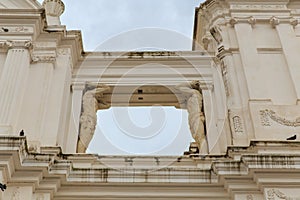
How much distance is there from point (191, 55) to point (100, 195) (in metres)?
5.49

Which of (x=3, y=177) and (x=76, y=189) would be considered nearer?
(x=3, y=177)

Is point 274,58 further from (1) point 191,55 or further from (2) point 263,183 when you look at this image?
(2) point 263,183

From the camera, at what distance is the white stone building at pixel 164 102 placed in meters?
9.10

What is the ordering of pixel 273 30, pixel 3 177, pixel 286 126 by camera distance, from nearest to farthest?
pixel 3 177 → pixel 286 126 → pixel 273 30

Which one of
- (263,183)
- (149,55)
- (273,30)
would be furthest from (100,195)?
(273,30)

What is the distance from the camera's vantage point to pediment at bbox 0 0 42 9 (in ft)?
43.1

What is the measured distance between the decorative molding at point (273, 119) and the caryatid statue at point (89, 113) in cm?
394

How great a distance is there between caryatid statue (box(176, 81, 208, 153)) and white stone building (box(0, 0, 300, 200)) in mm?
27

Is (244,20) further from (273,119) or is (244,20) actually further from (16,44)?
(16,44)

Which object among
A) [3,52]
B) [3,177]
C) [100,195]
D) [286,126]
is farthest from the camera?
[3,52]

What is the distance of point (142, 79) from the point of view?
1308cm

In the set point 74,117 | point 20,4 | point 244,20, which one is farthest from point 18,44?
point 244,20

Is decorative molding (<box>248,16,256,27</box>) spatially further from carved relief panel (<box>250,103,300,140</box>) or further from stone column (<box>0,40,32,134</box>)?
stone column (<box>0,40,32,134</box>)

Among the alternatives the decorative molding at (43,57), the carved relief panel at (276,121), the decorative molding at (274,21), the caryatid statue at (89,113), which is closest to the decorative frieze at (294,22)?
the decorative molding at (274,21)
